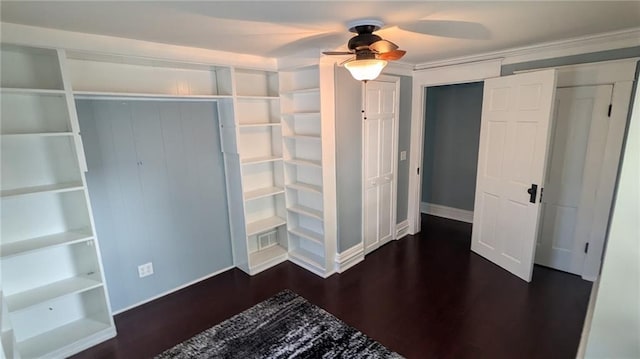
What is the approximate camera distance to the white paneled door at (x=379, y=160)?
136 inches

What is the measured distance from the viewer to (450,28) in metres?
2.13

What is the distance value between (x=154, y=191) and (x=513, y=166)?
345 centimetres

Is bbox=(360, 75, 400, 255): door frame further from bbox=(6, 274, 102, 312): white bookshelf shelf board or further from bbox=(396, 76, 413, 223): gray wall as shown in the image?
bbox=(6, 274, 102, 312): white bookshelf shelf board

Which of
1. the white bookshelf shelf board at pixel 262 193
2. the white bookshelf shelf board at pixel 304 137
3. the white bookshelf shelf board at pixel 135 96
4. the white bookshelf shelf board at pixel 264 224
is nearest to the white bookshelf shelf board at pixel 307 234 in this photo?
the white bookshelf shelf board at pixel 264 224

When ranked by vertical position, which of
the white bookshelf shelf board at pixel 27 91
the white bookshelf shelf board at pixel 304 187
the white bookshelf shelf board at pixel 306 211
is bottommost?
the white bookshelf shelf board at pixel 306 211

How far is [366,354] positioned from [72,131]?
2.56 metres

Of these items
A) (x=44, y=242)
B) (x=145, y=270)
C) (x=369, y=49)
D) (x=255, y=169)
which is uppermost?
(x=369, y=49)

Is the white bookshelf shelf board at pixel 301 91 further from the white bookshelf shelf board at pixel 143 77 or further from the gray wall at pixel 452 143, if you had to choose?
the gray wall at pixel 452 143

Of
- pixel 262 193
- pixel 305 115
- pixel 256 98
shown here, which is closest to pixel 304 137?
pixel 305 115

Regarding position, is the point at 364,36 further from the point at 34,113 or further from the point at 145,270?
the point at 145,270

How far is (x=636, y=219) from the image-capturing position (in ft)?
4.68

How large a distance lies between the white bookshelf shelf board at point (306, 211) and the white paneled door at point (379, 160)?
0.59 metres

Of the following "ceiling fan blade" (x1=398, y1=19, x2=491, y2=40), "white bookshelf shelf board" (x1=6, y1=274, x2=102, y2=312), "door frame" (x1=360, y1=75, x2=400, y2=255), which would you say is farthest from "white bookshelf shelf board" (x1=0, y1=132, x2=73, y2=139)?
"door frame" (x1=360, y1=75, x2=400, y2=255)

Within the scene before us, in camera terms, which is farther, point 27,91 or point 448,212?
point 448,212
